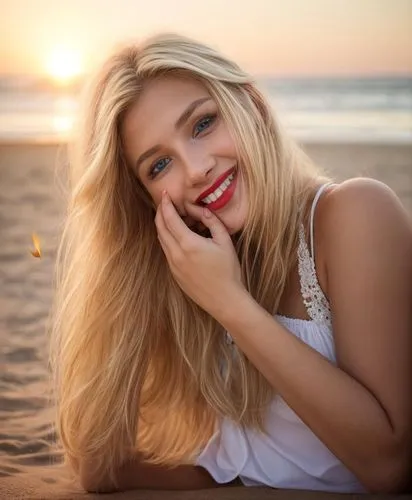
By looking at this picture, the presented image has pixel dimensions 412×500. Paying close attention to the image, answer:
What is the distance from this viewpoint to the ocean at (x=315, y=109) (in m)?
12.5

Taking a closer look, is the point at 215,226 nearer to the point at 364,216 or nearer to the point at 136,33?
the point at 364,216

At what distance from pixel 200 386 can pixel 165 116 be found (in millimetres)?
803

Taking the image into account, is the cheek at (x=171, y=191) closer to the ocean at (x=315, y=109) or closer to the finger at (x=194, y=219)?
the finger at (x=194, y=219)

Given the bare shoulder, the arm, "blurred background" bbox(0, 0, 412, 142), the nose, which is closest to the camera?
the arm

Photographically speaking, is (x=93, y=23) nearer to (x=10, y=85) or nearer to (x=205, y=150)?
(x=10, y=85)

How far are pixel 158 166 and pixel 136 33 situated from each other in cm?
441

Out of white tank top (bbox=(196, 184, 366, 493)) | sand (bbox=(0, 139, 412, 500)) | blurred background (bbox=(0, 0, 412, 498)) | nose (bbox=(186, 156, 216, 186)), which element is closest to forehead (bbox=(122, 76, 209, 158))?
nose (bbox=(186, 156, 216, 186))

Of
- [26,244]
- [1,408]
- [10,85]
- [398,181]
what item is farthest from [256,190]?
[10,85]

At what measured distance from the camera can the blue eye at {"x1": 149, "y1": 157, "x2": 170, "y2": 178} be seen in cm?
232

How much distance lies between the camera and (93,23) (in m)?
14.8

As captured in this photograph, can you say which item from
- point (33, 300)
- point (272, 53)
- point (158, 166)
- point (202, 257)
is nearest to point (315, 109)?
point (272, 53)

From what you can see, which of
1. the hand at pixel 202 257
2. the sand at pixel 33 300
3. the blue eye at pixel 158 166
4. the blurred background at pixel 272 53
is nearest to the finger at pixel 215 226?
the hand at pixel 202 257

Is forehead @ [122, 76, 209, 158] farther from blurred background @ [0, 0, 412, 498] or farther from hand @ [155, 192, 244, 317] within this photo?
blurred background @ [0, 0, 412, 498]

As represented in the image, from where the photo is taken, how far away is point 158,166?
2.34 m
